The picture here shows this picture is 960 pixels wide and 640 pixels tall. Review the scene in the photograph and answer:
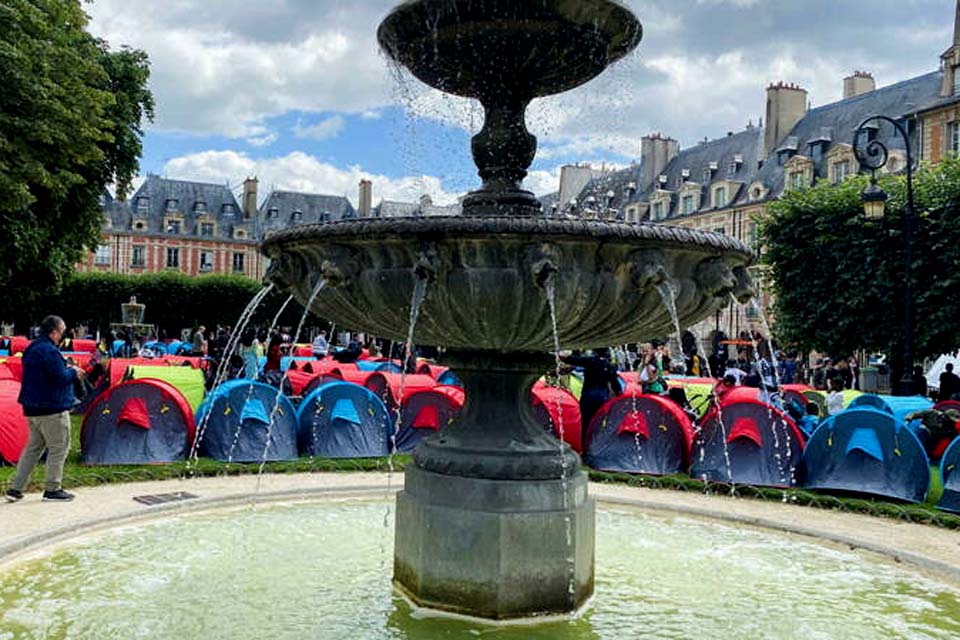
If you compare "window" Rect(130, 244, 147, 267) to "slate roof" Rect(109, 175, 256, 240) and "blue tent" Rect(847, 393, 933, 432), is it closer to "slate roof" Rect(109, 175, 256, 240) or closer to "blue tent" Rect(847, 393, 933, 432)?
"slate roof" Rect(109, 175, 256, 240)

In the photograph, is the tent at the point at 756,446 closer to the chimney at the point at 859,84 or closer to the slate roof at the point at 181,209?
the chimney at the point at 859,84

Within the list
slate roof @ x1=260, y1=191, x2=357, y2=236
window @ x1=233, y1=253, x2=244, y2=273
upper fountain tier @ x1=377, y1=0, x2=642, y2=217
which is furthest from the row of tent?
slate roof @ x1=260, y1=191, x2=357, y2=236

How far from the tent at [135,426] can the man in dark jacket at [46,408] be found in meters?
2.23

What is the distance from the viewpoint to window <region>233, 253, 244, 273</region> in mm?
79062

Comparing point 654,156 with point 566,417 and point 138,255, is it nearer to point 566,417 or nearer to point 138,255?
point 138,255

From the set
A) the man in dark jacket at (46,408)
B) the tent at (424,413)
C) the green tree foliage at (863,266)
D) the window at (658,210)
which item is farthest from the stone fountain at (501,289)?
the window at (658,210)

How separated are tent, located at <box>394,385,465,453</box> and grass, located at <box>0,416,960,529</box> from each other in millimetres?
888

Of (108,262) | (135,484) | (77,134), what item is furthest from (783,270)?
(108,262)

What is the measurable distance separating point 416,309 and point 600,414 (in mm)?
7903

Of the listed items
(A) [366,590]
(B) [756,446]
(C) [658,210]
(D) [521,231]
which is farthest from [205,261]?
(D) [521,231]

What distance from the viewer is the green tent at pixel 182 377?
14500mm

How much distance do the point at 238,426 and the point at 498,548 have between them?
7217 mm

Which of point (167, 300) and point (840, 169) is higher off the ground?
point (840, 169)

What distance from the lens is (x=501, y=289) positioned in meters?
4.65
